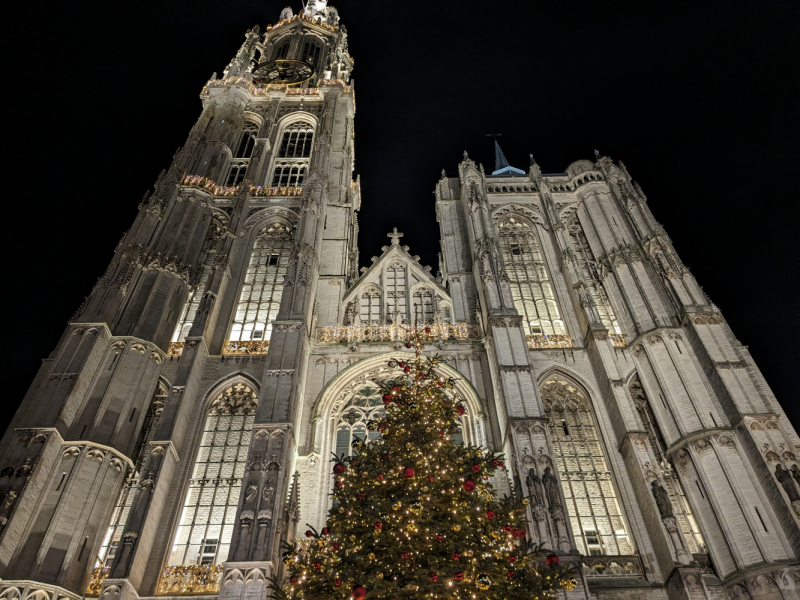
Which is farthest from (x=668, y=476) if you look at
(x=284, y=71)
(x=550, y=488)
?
(x=284, y=71)

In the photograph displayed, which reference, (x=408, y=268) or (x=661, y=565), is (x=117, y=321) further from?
(x=661, y=565)

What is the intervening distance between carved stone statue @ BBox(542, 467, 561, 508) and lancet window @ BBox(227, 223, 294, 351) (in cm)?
984

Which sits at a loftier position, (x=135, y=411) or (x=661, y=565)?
(x=135, y=411)

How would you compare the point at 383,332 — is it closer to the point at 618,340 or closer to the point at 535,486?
the point at 618,340

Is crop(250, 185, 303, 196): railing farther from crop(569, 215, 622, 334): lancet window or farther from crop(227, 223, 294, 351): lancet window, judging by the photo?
crop(569, 215, 622, 334): lancet window

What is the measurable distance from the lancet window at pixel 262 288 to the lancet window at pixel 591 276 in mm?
11144

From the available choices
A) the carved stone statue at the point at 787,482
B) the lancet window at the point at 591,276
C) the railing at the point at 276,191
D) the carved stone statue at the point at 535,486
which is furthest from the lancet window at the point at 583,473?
the railing at the point at 276,191

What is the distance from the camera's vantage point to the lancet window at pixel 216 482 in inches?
588

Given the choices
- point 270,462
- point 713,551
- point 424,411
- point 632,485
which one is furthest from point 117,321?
point 713,551

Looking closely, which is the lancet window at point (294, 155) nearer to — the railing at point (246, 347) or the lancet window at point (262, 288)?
the lancet window at point (262, 288)

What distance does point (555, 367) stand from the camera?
19.0 meters

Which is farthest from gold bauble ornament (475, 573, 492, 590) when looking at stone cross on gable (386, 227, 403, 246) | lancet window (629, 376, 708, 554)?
stone cross on gable (386, 227, 403, 246)

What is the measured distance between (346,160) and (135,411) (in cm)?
1762

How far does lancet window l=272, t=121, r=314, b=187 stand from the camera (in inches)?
1120
